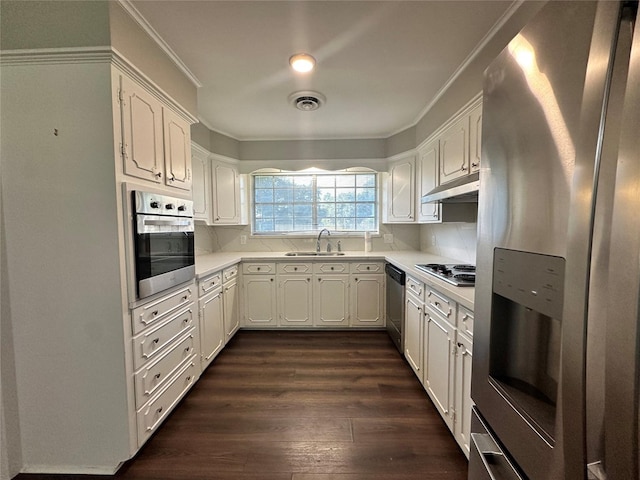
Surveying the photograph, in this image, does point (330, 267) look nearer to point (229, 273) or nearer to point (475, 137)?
point (229, 273)

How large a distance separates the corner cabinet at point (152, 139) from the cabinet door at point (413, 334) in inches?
82.2

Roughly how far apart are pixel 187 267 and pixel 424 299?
1.79 m

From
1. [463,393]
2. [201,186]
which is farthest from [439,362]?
[201,186]

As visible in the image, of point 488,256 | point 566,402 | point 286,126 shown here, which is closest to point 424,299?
point 488,256

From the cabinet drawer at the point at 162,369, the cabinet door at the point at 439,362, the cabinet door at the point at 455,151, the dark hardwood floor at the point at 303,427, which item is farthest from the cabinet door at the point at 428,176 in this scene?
the cabinet drawer at the point at 162,369

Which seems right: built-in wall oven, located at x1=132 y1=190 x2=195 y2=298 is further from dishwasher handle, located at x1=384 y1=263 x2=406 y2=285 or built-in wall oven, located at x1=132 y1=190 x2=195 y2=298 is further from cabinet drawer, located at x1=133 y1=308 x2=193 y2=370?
dishwasher handle, located at x1=384 y1=263 x2=406 y2=285

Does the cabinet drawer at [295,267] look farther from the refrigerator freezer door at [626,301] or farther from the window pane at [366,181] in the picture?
the refrigerator freezer door at [626,301]

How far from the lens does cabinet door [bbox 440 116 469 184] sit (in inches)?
79.7

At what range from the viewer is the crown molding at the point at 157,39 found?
1436 millimetres

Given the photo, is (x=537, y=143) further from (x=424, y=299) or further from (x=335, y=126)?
(x=335, y=126)

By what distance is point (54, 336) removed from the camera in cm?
142

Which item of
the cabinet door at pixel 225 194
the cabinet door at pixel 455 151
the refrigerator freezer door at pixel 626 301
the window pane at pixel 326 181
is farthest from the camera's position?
the window pane at pixel 326 181

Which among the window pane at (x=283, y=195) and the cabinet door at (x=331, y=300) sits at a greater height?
the window pane at (x=283, y=195)

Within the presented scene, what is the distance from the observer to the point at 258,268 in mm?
3289
